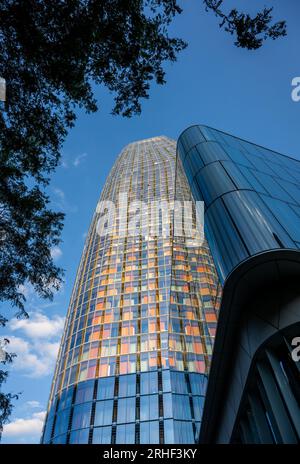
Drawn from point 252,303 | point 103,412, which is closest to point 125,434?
point 103,412

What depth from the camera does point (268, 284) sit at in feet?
23.8

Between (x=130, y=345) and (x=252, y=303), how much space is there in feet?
121

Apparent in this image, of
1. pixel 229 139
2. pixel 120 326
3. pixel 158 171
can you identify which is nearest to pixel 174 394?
pixel 120 326

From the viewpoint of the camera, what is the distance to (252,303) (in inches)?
299

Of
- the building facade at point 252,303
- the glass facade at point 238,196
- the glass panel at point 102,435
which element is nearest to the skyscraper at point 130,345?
the glass panel at point 102,435

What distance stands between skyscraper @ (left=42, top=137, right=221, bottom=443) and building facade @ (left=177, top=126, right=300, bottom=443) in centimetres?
634

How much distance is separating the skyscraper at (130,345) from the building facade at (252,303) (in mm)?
6341

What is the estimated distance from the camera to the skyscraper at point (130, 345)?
33.7m

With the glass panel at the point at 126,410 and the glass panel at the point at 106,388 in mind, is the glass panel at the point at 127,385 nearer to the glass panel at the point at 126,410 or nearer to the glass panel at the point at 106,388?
the glass panel at the point at 126,410

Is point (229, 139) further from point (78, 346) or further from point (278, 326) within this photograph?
point (78, 346)

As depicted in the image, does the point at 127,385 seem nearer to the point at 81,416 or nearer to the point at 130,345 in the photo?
the point at 130,345

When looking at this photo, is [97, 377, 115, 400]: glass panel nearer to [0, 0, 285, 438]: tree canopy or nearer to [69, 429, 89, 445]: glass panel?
[69, 429, 89, 445]: glass panel

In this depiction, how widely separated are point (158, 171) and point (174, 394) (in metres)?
47.9

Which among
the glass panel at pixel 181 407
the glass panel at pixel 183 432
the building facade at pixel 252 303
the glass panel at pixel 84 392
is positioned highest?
the glass panel at pixel 84 392
